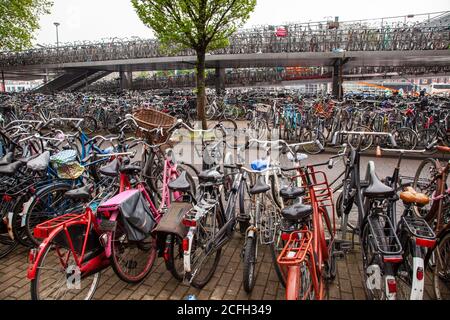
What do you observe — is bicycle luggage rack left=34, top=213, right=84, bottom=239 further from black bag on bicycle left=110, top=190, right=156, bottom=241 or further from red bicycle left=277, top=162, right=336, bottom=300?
red bicycle left=277, top=162, right=336, bottom=300

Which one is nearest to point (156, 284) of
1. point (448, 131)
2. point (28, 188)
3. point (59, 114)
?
point (28, 188)

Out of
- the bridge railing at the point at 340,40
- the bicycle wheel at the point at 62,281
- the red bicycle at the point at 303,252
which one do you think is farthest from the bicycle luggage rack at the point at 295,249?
the bridge railing at the point at 340,40

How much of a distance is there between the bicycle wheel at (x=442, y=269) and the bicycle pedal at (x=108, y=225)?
277 centimetres

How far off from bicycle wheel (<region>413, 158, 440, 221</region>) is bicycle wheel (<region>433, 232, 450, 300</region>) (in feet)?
3.21

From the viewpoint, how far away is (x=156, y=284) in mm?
3033

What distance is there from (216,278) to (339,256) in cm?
128

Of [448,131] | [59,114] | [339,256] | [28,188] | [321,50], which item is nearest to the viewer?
[339,256]

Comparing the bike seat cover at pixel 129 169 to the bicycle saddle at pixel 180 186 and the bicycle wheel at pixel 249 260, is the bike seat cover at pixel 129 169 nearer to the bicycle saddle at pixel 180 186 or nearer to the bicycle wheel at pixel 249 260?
the bicycle saddle at pixel 180 186

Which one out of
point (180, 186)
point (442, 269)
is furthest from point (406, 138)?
point (180, 186)

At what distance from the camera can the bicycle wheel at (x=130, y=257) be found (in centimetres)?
276

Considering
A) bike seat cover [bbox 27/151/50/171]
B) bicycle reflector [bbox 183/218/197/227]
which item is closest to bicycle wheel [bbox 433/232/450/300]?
bicycle reflector [bbox 183/218/197/227]
